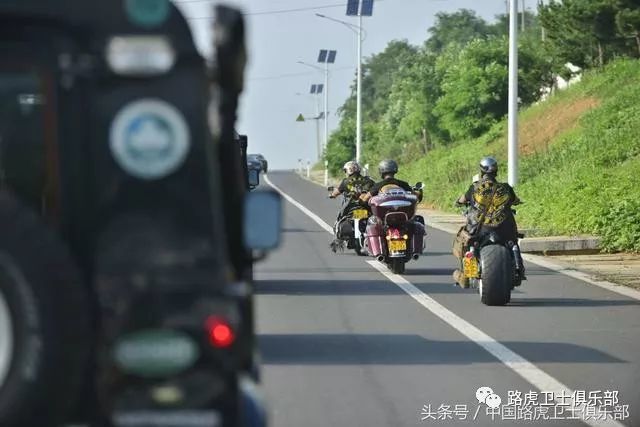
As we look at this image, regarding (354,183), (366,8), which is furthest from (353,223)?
(366,8)

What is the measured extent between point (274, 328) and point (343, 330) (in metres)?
0.71

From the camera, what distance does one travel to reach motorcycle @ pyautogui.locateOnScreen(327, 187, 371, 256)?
24859 millimetres

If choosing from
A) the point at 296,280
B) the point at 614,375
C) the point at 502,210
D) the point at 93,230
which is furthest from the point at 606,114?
the point at 93,230

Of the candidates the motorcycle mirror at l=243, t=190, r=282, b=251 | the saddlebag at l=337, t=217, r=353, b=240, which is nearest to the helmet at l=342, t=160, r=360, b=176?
the saddlebag at l=337, t=217, r=353, b=240

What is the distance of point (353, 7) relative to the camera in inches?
2825

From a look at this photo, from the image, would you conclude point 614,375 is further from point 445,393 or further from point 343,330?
point 343,330

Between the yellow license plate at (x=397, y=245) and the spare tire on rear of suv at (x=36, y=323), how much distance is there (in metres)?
17.1

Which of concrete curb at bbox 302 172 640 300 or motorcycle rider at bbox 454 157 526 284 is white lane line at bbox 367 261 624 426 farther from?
concrete curb at bbox 302 172 640 300

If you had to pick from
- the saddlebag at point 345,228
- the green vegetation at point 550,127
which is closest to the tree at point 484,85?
the green vegetation at point 550,127

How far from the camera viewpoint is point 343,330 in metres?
15.6

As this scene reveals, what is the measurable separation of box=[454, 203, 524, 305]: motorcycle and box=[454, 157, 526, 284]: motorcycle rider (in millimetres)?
60

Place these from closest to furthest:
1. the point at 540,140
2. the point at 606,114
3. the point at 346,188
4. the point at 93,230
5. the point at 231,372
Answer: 1. the point at 231,372
2. the point at 93,230
3. the point at 346,188
4. the point at 606,114
5. the point at 540,140

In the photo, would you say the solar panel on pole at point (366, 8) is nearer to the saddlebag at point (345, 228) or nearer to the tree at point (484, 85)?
the tree at point (484, 85)

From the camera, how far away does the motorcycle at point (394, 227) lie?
71.5 ft
